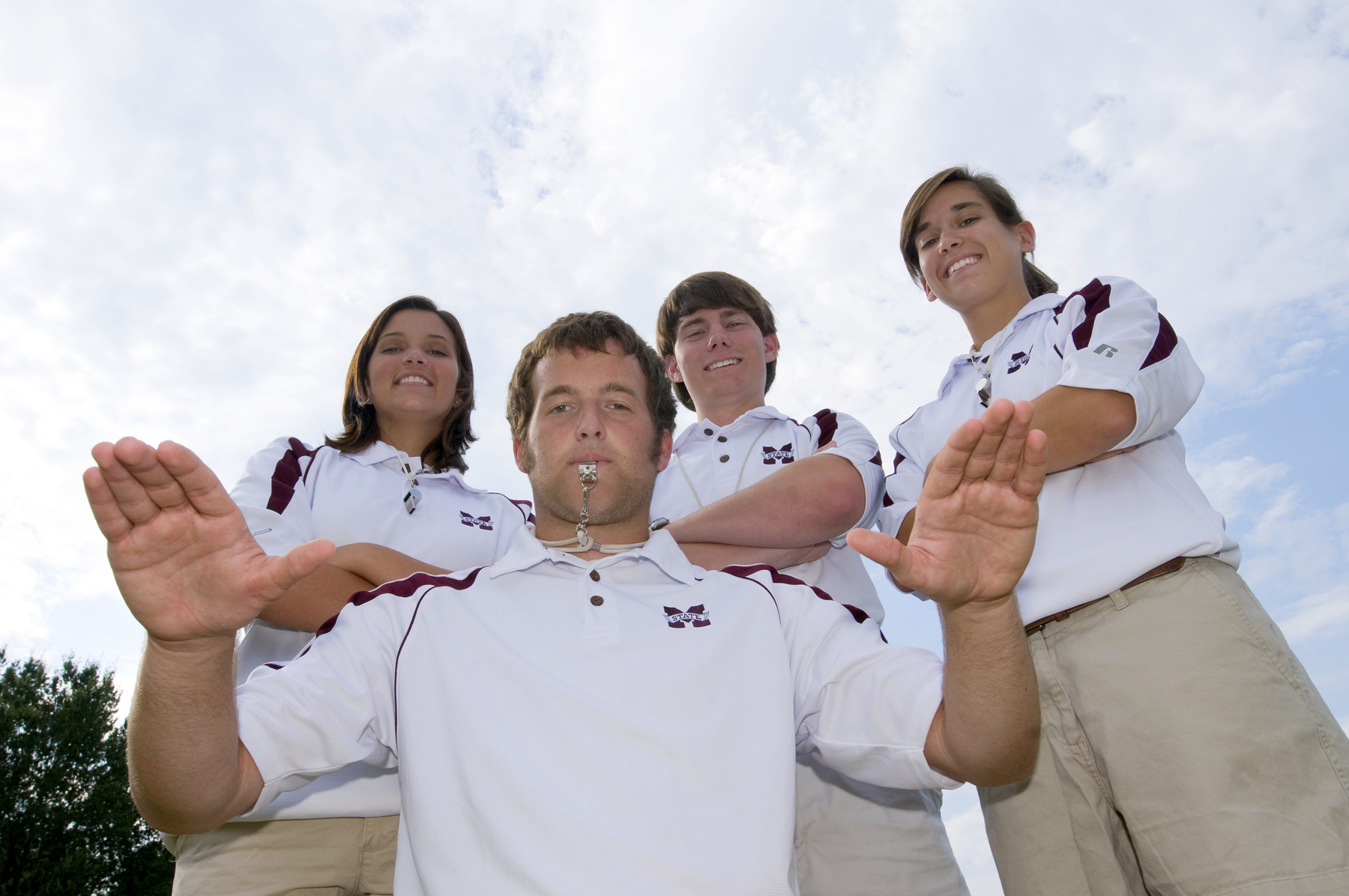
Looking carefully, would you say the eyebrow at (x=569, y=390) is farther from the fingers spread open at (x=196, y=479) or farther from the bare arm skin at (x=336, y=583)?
the fingers spread open at (x=196, y=479)

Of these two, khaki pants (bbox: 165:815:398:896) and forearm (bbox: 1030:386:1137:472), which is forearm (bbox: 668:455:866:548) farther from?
khaki pants (bbox: 165:815:398:896)

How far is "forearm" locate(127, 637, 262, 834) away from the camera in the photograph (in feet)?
7.22

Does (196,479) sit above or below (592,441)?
below

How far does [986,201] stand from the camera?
15.3 feet

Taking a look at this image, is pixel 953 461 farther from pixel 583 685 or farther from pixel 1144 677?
pixel 1144 677

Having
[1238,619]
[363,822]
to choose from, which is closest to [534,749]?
[363,822]

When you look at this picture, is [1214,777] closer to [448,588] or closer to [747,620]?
[747,620]

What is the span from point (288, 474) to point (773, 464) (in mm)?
2404

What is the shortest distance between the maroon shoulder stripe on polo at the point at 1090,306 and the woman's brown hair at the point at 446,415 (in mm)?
3272

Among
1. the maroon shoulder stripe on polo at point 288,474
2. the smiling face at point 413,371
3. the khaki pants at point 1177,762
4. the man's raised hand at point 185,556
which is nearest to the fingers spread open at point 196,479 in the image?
the man's raised hand at point 185,556

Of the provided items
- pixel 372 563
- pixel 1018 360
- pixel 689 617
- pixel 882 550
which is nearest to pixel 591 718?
pixel 689 617

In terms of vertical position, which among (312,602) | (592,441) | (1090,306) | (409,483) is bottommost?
(312,602)

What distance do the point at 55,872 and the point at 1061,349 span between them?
26.8m

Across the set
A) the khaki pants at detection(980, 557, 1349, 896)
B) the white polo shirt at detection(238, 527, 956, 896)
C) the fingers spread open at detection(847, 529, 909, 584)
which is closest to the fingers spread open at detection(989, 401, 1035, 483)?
the fingers spread open at detection(847, 529, 909, 584)
